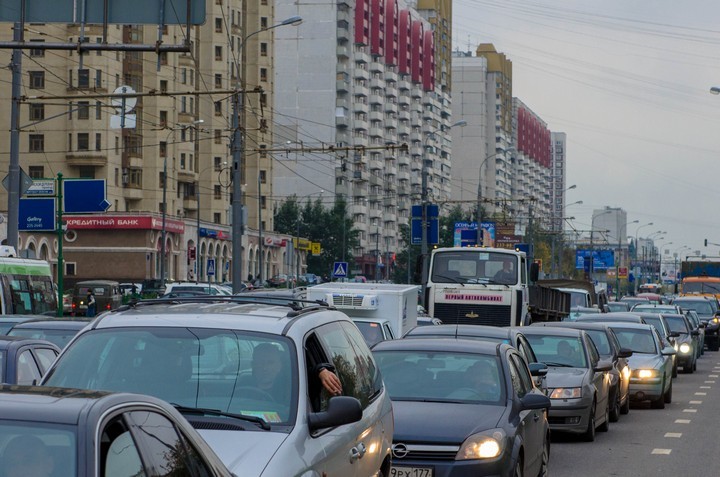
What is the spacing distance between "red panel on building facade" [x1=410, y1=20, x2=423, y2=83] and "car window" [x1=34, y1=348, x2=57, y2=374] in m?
138

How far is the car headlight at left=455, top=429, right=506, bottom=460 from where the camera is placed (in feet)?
33.4

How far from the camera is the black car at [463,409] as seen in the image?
33.6ft

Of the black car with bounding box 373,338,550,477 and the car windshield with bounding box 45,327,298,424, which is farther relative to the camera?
the black car with bounding box 373,338,550,477

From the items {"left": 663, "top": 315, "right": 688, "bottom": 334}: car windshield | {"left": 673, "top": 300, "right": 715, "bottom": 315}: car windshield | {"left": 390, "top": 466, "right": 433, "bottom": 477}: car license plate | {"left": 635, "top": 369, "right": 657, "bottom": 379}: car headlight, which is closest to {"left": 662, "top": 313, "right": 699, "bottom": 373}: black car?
{"left": 663, "top": 315, "right": 688, "bottom": 334}: car windshield

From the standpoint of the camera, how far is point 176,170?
92.0m

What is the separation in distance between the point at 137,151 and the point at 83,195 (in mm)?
35580

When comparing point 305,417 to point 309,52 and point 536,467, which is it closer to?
point 536,467

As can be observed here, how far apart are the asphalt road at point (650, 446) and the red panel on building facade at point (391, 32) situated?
385 feet

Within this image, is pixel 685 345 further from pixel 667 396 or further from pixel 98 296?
pixel 98 296

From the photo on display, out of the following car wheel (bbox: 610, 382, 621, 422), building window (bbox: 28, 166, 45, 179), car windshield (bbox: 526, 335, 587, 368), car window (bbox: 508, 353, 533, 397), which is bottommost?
car wheel (bbox: 610, 382, 621, 422)

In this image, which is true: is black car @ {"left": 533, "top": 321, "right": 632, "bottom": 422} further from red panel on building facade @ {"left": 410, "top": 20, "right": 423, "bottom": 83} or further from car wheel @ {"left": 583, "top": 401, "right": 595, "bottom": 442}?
red panel on building facade @ {"left": 410, "top": 20, "right": 423, "bottom": 83}

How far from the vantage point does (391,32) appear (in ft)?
463

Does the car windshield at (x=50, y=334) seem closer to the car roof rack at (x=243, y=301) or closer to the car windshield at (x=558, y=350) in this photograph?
the car roof rack at (x=243, y=301)

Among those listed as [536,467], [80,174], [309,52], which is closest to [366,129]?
[309,52]
